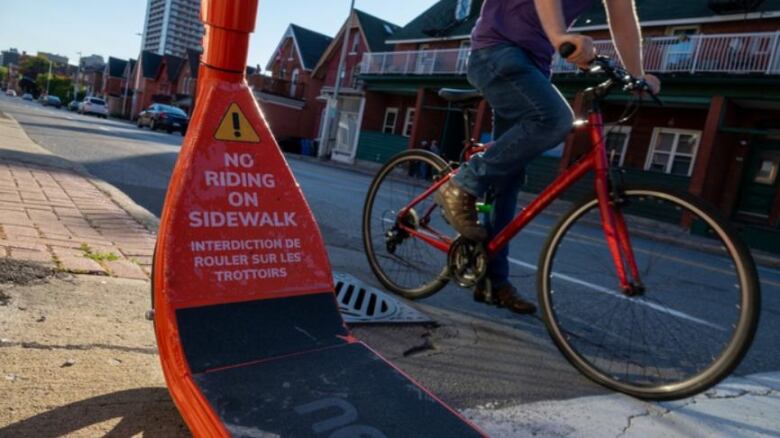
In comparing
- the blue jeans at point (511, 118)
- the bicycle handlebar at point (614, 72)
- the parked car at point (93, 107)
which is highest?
the bicycle handlebar at point (614, 72)

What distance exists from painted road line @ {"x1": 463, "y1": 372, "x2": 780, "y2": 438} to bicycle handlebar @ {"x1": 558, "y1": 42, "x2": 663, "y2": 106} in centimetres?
116

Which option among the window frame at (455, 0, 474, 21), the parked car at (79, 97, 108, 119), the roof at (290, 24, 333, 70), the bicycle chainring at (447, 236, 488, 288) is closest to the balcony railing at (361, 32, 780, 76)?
the window frame at (455, 0, 474, 21)

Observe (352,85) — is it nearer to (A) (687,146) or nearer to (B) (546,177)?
(B) (546,177)

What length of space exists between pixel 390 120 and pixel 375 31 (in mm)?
7226

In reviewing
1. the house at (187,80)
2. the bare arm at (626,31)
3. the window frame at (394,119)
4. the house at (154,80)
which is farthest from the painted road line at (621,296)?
the house at (154,80)

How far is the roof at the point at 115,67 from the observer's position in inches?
3433

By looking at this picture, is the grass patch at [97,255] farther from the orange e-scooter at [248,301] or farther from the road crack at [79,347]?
the orange e-scooter at [248,301]

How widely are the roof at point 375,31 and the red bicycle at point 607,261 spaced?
96.8 ft

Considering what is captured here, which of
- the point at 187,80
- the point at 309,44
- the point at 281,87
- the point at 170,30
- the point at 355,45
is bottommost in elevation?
the point at 281,87

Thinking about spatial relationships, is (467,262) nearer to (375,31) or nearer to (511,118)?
(511,118)

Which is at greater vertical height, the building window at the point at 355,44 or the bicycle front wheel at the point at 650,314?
the building window at the point at 355,44

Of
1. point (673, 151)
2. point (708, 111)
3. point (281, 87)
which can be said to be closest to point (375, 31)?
point (281, 87)

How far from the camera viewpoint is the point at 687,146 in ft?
55.5

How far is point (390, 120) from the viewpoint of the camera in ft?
95.0
